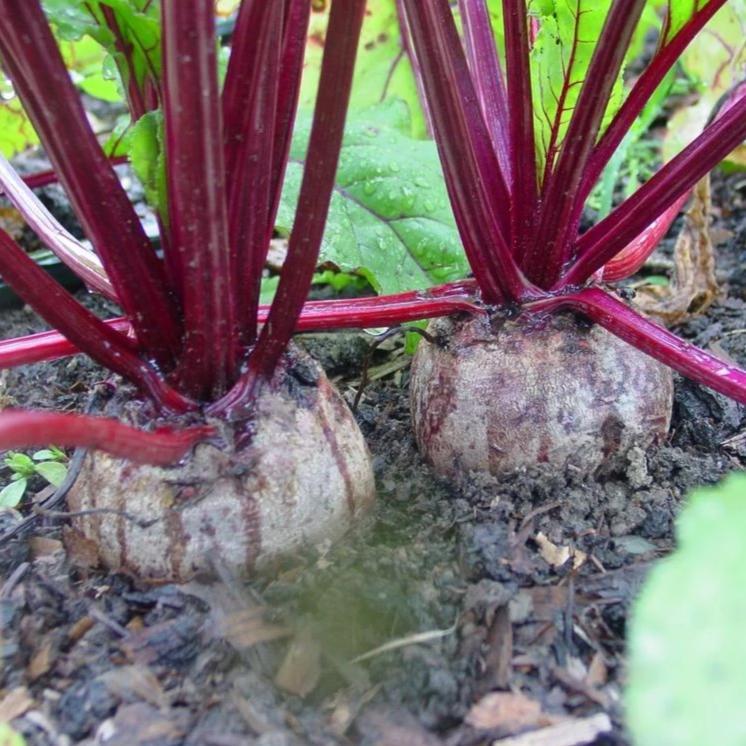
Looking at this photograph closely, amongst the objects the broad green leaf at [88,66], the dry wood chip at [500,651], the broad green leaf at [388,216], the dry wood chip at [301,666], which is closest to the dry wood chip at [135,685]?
the dry wood chip at [301,666]

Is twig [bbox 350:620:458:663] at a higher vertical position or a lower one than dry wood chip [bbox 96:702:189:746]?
lower

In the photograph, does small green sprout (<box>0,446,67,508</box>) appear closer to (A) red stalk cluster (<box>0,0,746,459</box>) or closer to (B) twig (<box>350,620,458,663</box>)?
(A) red stalk cluster (<box>0,0,746,459</box>)

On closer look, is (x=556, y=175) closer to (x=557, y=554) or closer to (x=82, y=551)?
(x=557, y=554)

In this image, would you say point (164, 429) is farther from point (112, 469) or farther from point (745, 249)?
point (745, 249)

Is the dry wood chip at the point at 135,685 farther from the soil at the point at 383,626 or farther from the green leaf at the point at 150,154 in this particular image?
the green leaf at the point at 150,154

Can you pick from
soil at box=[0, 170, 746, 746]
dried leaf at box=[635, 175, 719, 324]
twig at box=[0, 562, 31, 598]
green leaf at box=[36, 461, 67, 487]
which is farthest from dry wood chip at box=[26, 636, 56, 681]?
dried leaf at box=[635, 175, 719, 324]

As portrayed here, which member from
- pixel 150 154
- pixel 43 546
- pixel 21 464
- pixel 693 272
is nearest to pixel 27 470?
pixel 21 464
